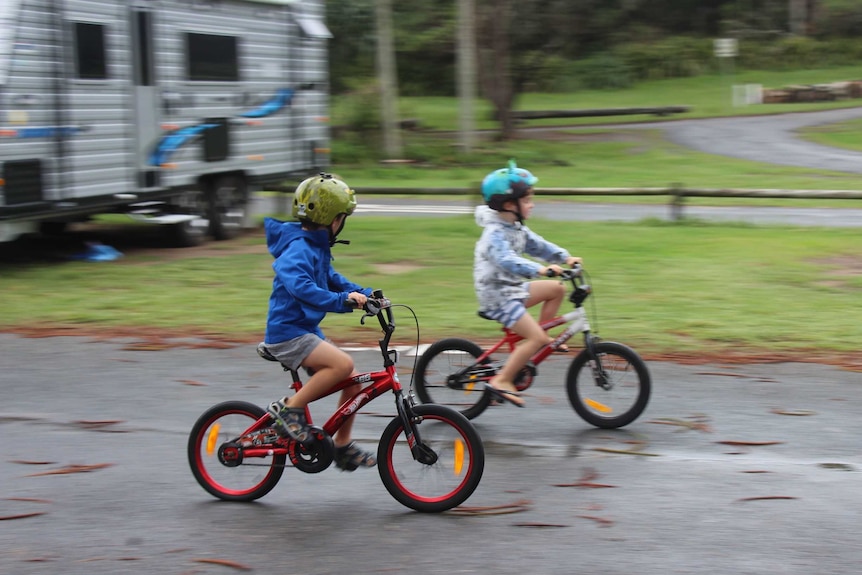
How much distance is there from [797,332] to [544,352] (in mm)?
3617

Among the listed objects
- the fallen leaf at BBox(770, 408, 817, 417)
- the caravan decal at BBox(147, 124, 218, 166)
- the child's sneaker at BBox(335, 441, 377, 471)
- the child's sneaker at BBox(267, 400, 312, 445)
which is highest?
the caravan decal at BBox(147, 124, 218, 166)

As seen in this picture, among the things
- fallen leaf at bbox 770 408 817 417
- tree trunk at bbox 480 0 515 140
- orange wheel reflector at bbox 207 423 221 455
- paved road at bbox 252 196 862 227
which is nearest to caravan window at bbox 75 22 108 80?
paved road at bbox 252 196 862 227

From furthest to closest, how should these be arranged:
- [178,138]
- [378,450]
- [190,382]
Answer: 1. [178,138]
2. [190,382]
3. [378,450]

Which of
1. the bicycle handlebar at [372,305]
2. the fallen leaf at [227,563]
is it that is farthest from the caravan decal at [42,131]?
the fallen leaf at [227,563]

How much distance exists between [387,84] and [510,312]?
73.3ft

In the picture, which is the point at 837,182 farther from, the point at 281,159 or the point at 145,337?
the point at 145,337

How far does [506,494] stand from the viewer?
218 inches

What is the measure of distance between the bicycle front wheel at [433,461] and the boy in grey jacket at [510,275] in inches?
53.6

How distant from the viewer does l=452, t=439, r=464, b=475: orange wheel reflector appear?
5.18 meters

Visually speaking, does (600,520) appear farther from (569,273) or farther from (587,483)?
(569,273)

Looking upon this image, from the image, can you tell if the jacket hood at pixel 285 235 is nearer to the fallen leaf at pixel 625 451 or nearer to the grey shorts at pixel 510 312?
the grey shorts at pixel 510 312

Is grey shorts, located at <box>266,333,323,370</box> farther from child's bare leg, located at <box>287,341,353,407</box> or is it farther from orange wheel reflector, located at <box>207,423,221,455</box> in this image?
orange wheel reflector, located at <box>207,423,221,455</box>

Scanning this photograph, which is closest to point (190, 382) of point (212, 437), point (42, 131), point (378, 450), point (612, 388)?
point (212, 437)

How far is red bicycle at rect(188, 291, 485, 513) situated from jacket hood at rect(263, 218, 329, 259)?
46 centimetres
